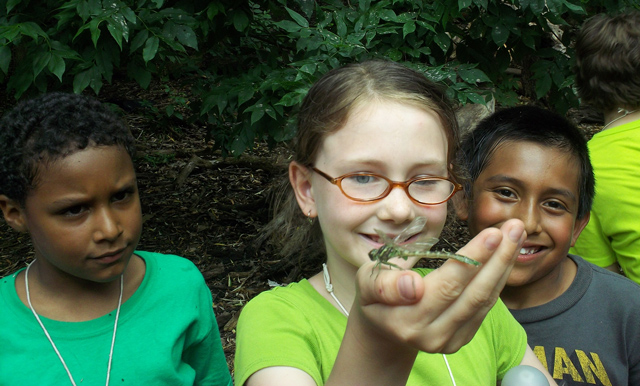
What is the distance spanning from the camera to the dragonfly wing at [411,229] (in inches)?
57.7

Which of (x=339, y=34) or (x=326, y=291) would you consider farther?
(x=339, y=34)

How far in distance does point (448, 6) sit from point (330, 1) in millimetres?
712

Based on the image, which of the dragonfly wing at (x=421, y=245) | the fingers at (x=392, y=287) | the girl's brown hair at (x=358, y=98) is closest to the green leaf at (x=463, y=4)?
the girl's brown hair at (x=358, y=98)

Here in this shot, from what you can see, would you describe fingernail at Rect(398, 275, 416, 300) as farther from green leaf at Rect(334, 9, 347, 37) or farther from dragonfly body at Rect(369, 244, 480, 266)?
green leaf at Rect(334, 9, 347, 37)

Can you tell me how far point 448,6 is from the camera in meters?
3.17

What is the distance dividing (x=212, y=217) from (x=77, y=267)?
329 cm

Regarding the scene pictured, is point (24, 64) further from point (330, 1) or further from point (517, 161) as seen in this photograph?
point (517, 161)

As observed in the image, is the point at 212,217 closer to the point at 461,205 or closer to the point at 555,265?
the point at 461,205

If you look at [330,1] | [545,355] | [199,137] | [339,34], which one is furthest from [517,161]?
[199,137]

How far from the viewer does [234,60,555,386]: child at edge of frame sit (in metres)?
1.09

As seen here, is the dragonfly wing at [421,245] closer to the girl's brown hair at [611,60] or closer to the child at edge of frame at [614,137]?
the child at edge of frame at [614,137]

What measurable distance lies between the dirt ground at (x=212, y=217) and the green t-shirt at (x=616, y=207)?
98 cm

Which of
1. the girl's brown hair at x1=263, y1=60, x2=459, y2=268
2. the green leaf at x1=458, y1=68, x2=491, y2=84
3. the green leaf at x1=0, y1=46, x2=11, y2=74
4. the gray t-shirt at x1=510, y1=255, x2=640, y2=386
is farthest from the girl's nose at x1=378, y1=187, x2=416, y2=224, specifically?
the green leaf at x1=0, y1=46, x2=11, y2=74

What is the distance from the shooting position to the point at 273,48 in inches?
153
